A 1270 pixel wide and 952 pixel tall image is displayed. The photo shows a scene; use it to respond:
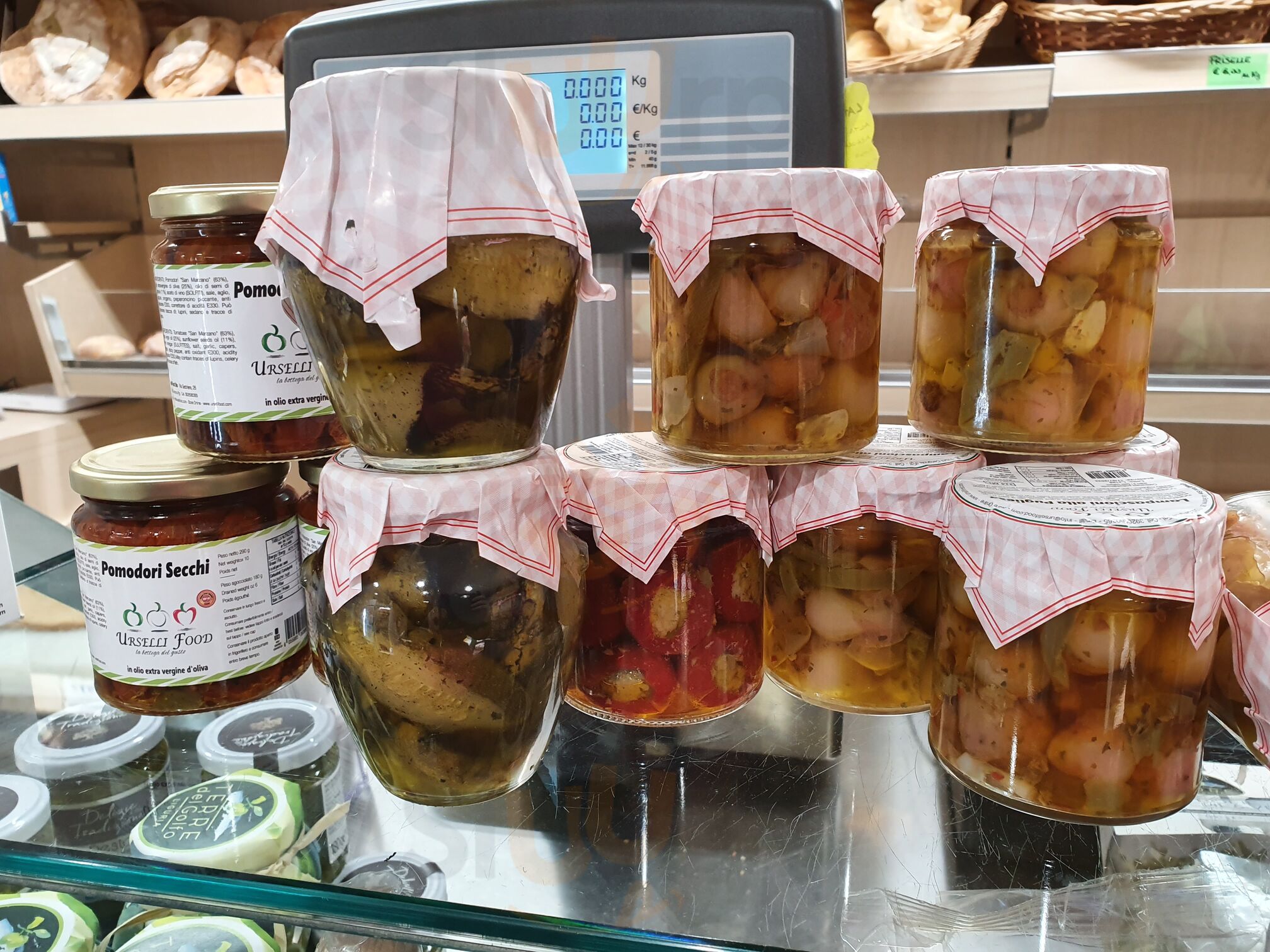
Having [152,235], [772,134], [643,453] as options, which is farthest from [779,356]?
[152,235]

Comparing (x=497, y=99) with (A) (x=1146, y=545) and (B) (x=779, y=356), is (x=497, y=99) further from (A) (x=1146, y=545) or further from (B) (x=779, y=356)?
(A) (x=1146, y=545)

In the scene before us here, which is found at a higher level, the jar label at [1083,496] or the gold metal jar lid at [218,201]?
the gold metal jar lid at [218,201]

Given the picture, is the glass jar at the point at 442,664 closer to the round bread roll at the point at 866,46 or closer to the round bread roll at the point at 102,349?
the round bread roll at the point at 866,46

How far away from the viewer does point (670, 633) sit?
64cm

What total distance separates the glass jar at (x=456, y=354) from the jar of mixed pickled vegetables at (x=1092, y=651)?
28 cm

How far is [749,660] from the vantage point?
67 centimetres

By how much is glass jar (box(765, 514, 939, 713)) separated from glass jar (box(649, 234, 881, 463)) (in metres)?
0.07

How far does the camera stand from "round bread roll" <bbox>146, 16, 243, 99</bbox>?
1.61 m

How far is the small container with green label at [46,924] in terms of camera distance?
517mm

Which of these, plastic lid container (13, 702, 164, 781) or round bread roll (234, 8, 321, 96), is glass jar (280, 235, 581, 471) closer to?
plastic lid container (13, 702, 164, 781)

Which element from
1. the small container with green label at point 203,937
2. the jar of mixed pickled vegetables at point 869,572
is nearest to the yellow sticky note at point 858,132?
the jar of mixed pickled vegetables at point 869,572

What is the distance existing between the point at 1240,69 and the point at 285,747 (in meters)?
1.44

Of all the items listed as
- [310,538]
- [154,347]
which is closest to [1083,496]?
[310,538]

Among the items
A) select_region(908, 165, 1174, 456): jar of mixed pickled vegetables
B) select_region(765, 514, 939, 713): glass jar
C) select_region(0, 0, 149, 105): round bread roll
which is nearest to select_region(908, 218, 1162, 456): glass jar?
select_region(908, 165, 1174, 456): jar of mixed pickled vegetables
